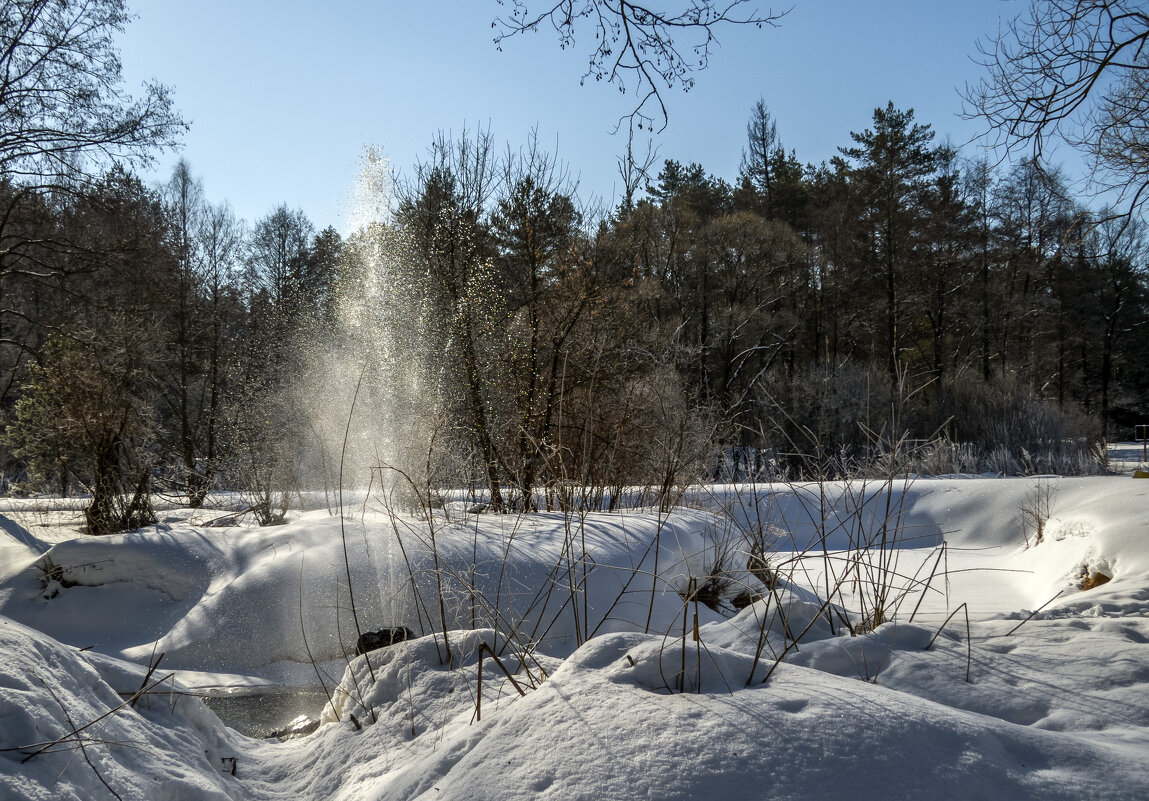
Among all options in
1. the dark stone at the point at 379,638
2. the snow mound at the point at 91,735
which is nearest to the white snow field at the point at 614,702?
the snow mound at the point at 91,735

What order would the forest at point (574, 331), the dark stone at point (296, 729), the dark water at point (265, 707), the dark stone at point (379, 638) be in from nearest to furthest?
the dark stone at point (296, 729)
the dark water at point (265, 707)
the dark stone at point (379, 638)
the forest at point (574, 331)

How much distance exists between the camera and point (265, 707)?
11.2 ft

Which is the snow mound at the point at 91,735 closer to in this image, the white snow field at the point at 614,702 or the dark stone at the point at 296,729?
the white snow field at the point at 614,702

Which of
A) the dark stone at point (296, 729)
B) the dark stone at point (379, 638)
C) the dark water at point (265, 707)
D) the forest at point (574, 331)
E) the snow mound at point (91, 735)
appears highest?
the forest at point (574, 331)

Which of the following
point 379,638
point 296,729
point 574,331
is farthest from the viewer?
point 574,331

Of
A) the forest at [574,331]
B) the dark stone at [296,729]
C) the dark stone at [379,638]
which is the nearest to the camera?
the dark stone at [296,729]

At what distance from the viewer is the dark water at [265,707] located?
10.3 ft

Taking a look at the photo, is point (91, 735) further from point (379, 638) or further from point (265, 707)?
point (265, 707)

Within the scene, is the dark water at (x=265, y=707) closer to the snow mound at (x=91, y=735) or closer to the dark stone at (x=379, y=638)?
the dark stone at (x=379, y=638)

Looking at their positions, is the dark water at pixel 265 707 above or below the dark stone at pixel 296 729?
below

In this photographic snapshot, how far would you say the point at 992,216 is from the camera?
21906 mm

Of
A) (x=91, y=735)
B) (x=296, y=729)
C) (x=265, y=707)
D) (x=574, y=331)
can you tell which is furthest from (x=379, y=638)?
→ (x=574, y=331)

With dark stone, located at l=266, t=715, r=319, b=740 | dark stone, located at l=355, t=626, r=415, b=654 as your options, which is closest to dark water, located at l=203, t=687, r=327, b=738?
dark stone, located at l=266, t=715, r=319, b=740

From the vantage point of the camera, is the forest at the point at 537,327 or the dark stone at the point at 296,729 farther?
the forest at the point at 537,327
